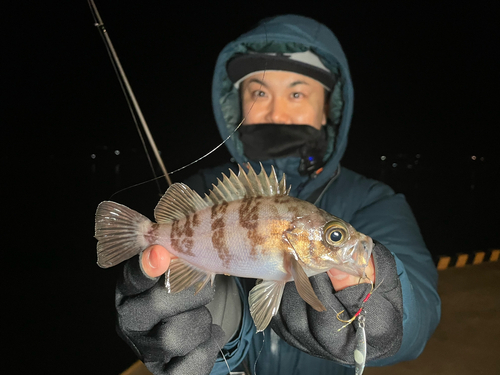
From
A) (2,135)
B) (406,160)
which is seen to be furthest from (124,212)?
(2,135)

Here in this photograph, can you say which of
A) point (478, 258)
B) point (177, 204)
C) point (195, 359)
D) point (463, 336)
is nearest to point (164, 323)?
point (195, 359)

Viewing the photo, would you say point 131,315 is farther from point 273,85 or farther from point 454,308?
point 454,308

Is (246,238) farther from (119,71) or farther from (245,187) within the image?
(119,71)

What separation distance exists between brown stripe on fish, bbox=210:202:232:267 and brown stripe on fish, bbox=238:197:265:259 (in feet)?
0.30

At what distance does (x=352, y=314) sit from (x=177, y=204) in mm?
1058

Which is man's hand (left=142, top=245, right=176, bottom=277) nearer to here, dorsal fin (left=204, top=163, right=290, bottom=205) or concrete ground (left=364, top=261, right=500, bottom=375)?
dorsal fin (left=204, top=163, right=290, bottom=205)

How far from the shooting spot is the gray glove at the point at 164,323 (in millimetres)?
1706

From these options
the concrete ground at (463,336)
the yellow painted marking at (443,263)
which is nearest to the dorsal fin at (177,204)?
the concrete ground at (463,336)

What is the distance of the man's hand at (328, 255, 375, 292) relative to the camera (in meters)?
1.55

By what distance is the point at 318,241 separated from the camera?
1.42 metres

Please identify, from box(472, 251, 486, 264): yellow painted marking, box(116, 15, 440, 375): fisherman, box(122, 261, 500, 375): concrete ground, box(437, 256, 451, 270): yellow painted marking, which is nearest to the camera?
box(116, 15, 440, 375): fisherman

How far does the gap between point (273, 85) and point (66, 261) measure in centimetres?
1066

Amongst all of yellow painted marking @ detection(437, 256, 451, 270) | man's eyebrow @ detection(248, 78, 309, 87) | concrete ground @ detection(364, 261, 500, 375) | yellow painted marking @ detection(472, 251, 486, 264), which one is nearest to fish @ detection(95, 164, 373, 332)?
man's eyebrow @ detection(248, 78, 309, 87)

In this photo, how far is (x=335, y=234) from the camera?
1391mm
